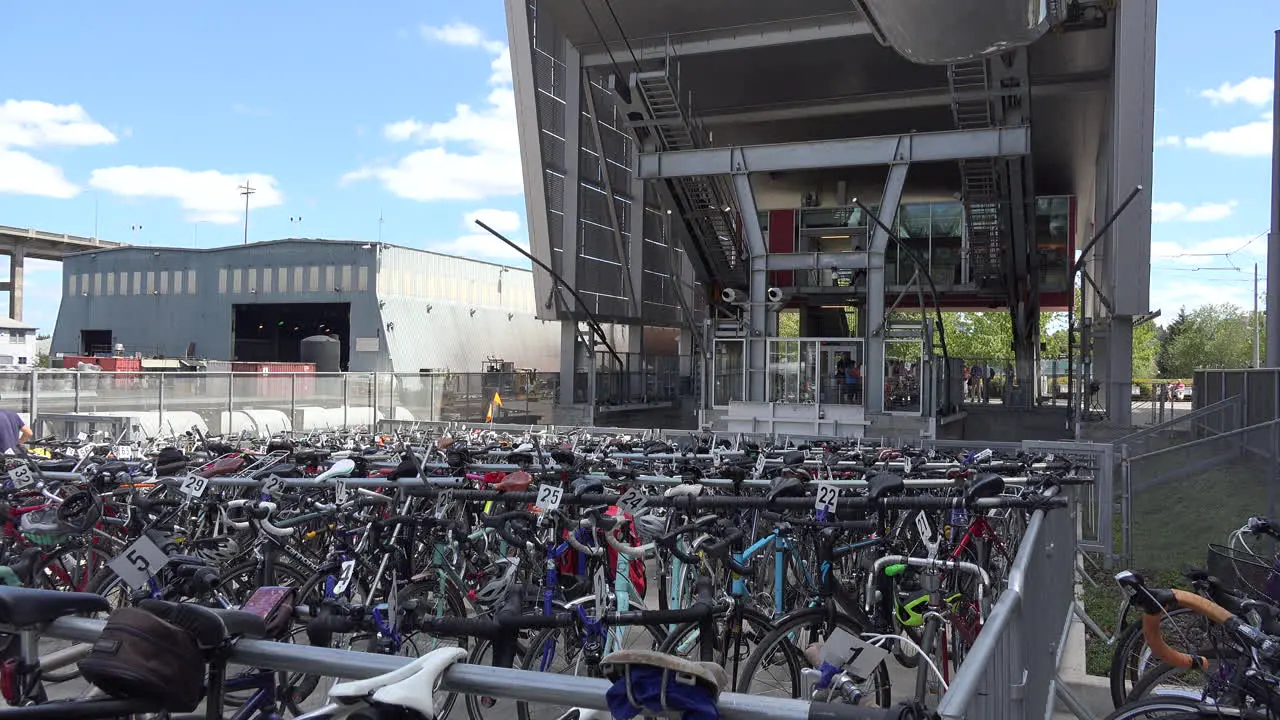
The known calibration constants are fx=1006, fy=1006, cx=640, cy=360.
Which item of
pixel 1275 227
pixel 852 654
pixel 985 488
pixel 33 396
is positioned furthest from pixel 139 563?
pixel 1275 227

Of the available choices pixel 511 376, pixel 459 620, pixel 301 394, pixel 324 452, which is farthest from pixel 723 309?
pixel 459 620

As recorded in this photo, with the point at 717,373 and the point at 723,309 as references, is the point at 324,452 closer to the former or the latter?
the point at 717,373

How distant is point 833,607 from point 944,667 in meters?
0.61

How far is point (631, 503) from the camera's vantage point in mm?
5297

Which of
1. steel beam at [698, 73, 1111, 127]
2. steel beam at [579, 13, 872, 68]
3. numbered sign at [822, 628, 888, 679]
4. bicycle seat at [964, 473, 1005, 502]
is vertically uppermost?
steel beam at [579, 13, 872, 68]

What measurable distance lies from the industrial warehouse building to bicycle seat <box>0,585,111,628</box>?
4136 cm

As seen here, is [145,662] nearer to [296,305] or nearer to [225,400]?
[225,400]

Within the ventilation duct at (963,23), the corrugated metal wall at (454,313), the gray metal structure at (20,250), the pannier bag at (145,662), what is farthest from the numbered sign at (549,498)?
the gray metal structure at (20,250)

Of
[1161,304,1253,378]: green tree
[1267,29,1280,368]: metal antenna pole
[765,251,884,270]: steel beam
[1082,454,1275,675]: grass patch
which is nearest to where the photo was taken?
[1082,454,1275,675]: grass patch

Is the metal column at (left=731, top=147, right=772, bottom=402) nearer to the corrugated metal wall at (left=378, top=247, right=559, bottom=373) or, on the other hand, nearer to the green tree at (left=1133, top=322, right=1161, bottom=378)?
the corrugated metal wall at (left=378, top=247, right=559, bottom=373)

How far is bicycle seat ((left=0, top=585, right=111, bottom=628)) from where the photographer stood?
258cm

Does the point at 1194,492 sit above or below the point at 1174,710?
above

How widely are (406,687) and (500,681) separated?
0.21 m

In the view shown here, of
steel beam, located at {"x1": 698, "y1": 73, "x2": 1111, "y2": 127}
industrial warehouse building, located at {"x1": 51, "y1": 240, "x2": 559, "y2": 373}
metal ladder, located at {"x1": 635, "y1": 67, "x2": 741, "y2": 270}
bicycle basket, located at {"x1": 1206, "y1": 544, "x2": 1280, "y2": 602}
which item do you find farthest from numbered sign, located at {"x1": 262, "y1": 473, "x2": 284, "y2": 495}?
industrial warehouse building, located at {"x1": 51, "y1": 240, "x2": 559, "y2": 373}
